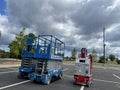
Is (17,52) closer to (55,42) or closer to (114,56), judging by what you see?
(55,42)

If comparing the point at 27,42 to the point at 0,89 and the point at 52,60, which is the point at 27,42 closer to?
the point at 52,60

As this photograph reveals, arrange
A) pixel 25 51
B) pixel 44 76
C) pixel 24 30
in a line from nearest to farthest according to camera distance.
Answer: pixel 44 76 < pixel 25 51 < pixel 24 30

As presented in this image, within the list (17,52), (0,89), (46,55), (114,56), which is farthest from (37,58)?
(114,56)

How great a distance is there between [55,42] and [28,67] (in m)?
2.93

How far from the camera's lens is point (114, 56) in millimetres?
106312

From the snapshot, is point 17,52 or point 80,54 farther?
point 17,52

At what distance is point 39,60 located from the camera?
15.0 metres

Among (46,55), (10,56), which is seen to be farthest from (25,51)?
(10,56)

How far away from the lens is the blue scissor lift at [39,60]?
14523 mm

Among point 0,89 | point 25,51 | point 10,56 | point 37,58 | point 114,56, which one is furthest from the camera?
point 114,56

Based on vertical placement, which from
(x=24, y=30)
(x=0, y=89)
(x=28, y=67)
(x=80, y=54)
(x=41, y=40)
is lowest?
(x=0, y=89)

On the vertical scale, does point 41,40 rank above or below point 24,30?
below

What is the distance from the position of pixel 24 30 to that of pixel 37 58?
33726 mm

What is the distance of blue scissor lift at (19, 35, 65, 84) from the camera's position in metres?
14.5
